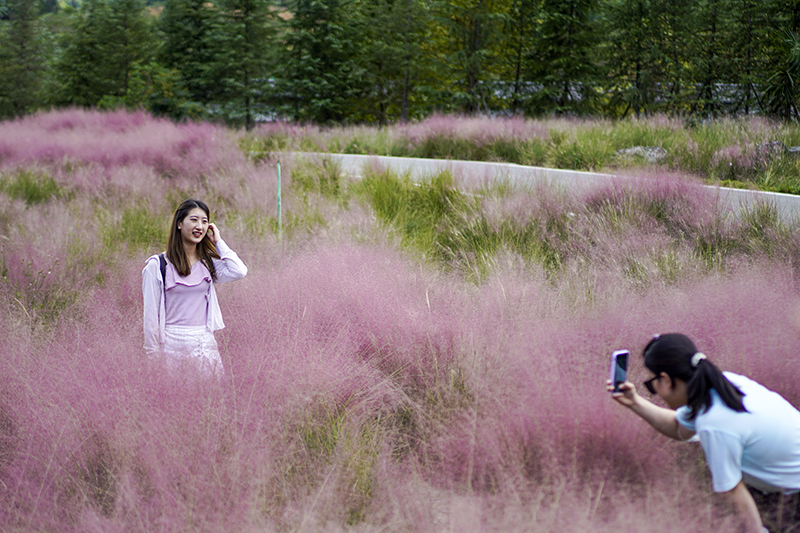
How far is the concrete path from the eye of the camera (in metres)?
6.42

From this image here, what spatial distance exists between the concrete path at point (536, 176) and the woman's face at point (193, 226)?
505 centimetres

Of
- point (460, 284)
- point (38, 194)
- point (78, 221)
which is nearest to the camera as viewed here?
point (460, 284)

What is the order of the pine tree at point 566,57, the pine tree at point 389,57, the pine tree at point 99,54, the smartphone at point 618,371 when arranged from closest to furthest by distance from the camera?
1. the smartphone at point 618,371
2. the pine tree at point 566,57
3. the pine tree at point 389,57
4. the pine tree at point 99,54

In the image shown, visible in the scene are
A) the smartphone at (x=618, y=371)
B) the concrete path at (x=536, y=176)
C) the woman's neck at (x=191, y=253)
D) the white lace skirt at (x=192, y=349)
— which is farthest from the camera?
the concrete path at (x=536, y=176)

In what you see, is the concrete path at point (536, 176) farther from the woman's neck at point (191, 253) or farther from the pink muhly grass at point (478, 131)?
the woman's neck at point (191, 253)

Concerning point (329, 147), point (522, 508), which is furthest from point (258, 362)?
point (329, 147)

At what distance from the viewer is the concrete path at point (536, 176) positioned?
6.42 metres

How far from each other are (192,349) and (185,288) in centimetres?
42

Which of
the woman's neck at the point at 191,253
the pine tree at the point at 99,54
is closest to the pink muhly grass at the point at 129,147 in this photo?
the woman's neck at the point at 191,253

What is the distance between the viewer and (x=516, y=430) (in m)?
2.89

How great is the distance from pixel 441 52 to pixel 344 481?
28.3 meters

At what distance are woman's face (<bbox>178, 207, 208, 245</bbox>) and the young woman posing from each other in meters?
2.73

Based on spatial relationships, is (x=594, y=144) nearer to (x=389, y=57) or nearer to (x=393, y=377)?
(x=393, y=377)

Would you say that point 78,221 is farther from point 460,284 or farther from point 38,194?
point 460,284
